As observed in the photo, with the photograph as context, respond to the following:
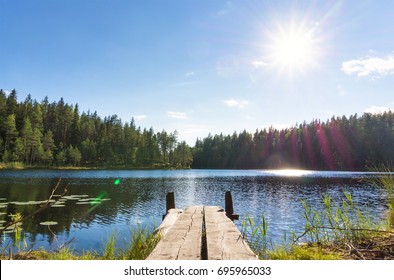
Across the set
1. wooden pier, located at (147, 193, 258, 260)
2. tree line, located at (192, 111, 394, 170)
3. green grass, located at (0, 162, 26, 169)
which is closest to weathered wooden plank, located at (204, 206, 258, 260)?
wooden pier, located at (147, 193, 258, 260)

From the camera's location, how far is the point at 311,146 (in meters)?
143

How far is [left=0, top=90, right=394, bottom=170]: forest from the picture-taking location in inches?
3777

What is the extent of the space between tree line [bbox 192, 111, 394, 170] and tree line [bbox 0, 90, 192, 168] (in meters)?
30.4

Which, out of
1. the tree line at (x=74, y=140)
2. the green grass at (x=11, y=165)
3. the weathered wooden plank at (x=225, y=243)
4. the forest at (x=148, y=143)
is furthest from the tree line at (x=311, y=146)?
the weathered wooden plank at (x=225, y=243)

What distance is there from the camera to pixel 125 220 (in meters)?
18.7

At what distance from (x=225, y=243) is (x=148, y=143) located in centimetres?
13342

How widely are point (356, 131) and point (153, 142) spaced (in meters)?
85.1

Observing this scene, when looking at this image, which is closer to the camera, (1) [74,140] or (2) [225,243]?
(2) [225,243]

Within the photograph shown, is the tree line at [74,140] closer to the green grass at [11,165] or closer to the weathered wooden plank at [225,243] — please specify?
the green grass at [11,165]

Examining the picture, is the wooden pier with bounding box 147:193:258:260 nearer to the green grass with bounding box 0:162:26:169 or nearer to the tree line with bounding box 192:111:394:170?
the green grass with bounding box 0:162:26:169

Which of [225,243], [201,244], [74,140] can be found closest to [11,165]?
[74,140]

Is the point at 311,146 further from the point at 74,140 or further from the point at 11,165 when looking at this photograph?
the point at 11,165

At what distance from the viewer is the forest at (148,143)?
9594 cm

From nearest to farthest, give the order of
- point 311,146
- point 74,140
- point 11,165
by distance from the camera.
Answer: point 11,165, point 74,140, point 311,146
